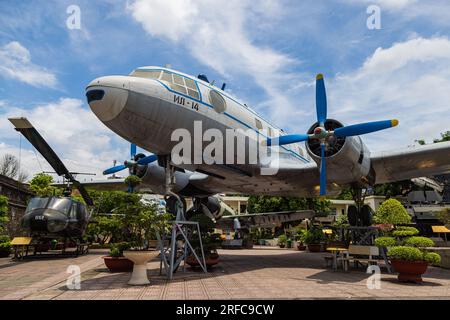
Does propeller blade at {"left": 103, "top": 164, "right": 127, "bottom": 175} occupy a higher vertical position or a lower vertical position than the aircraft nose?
lower

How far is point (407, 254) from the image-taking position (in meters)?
10.5

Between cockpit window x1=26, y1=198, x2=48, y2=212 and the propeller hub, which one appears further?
cockpit window x1=26, y1=198, x2=48, y2=212

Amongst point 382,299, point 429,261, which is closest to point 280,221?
point 429,261

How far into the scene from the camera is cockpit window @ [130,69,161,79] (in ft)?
38.2

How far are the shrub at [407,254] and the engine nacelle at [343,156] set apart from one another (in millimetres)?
4155

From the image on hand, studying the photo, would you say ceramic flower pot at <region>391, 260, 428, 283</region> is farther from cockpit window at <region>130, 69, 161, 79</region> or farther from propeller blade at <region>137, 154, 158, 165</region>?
propeller blade at <region>137, 154, 158, 165</region>

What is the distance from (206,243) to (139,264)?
4.23 metres

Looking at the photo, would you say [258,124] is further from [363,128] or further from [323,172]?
[363,128]

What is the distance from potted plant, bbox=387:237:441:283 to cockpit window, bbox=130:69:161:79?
9.92 meters

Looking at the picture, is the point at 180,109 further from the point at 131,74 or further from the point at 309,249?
the point at 309,249

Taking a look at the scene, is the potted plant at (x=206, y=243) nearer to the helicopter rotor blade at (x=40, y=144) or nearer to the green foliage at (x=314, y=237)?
the helicopter rotor blade at (x=40, y=144)

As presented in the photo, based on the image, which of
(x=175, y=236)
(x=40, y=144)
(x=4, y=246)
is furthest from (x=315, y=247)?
(x=4, y=246)

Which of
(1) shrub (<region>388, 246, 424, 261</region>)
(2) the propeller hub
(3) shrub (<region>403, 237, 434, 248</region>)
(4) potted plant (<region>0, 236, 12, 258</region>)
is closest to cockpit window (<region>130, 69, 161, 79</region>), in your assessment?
(2) the propeller hub
